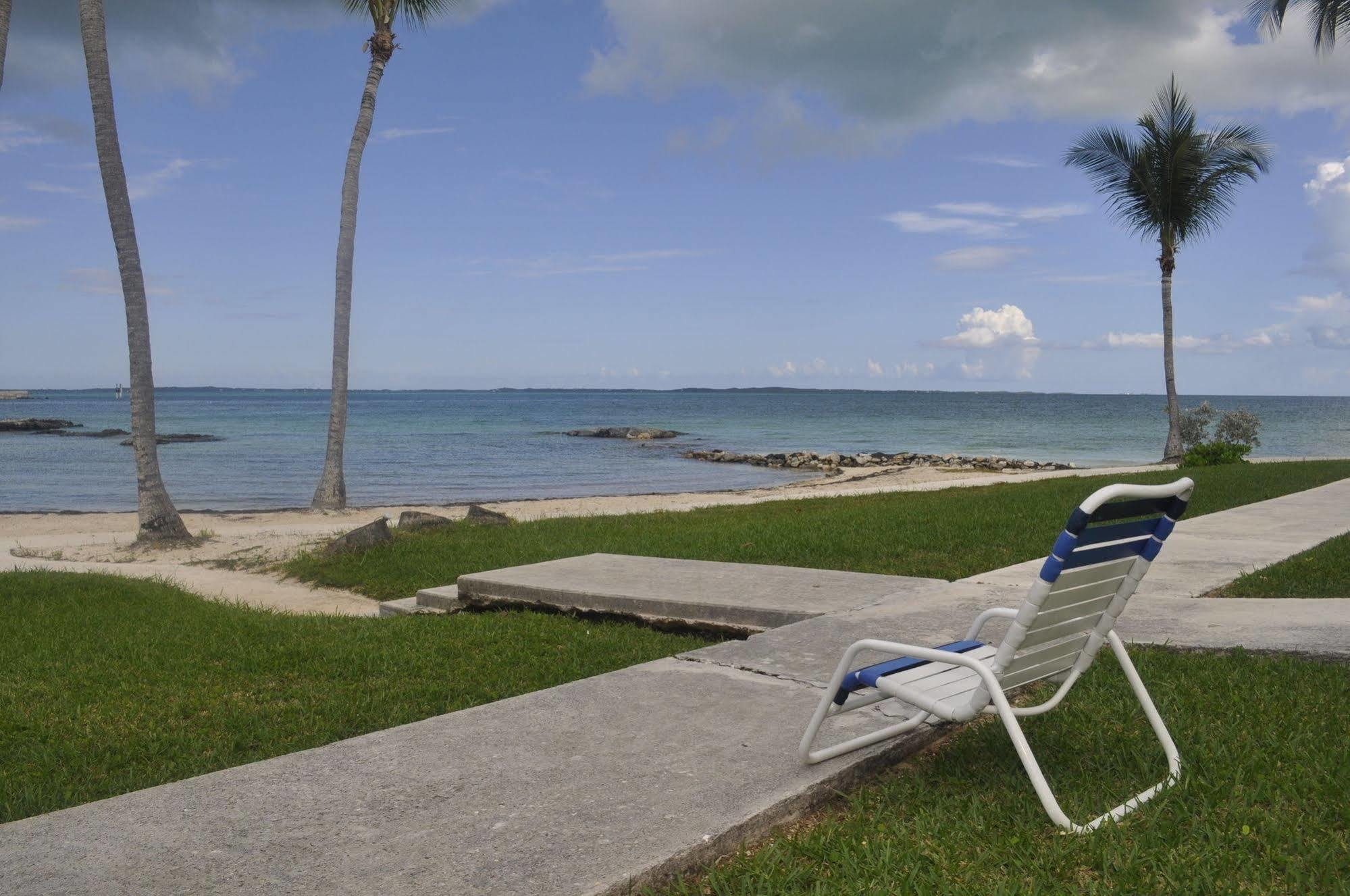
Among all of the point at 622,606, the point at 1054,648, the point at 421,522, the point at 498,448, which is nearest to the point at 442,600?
the point at 622,606

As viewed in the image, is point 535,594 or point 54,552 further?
point 54,552

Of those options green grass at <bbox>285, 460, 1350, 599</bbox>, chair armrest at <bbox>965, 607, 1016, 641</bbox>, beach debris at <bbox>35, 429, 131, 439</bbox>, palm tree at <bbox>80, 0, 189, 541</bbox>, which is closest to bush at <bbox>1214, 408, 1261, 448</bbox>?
green grass at <bbox>285, 460, 1350, 599</bbox>

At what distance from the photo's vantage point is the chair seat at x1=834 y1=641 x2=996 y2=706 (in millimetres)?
3371

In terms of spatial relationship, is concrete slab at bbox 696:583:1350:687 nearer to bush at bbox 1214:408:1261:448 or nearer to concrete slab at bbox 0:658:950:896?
concrete slab at bbox 0:658:950:896

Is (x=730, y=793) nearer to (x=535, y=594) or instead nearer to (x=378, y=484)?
(x=535, y=594)

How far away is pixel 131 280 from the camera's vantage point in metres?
13.9

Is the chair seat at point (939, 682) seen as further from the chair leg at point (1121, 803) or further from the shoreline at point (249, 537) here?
the shoreline at point (249, 537)

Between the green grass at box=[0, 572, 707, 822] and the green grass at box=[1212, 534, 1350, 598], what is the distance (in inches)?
150

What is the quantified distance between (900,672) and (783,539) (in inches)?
275

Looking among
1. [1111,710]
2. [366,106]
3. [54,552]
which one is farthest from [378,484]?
[1111,710]

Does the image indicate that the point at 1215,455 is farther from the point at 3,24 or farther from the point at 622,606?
the point at 3,24

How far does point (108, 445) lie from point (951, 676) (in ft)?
163

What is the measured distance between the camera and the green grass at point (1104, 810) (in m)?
2.88

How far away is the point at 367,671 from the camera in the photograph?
5.96 m
